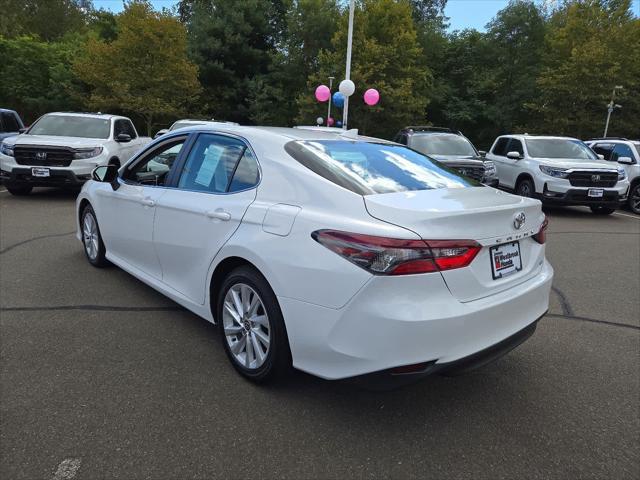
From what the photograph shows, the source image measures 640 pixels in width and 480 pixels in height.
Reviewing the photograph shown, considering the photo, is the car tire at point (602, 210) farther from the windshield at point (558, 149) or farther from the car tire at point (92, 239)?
the car tire at point (92, 239)

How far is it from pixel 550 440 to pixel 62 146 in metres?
9.66

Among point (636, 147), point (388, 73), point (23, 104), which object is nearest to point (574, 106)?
point (388, 73)

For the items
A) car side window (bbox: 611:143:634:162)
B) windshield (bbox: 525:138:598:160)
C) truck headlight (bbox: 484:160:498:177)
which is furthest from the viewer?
car side window (bbox: 611:143:634:162)

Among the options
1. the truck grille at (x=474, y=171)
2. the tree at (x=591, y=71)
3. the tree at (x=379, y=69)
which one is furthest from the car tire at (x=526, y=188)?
the tree at (x=591, y=71)

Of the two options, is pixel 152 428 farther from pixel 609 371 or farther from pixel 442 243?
pixel 609 371

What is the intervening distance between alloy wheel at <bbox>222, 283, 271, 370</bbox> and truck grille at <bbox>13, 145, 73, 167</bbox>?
794 centimetres

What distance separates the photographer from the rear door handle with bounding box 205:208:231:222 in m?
3.12

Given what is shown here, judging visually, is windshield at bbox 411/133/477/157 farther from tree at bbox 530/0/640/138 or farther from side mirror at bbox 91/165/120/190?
tree at bbox 530/0/640/138

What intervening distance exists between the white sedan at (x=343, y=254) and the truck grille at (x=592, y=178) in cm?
816

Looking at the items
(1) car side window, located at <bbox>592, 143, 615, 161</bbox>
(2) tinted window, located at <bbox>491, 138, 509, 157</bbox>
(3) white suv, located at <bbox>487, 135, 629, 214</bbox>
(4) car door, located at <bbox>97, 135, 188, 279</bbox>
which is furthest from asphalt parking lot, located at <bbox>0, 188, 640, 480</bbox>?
(1) car side window, located at <bbox>592, 143, 615, 161</bbox>

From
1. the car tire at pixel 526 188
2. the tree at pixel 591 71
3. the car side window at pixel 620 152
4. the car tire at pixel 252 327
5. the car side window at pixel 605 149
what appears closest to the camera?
the car tire at pixel 252 327

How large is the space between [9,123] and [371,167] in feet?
40.2

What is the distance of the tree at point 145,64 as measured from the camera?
86.3ft

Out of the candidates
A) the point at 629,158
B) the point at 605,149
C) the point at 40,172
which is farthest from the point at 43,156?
the point at 605,149
